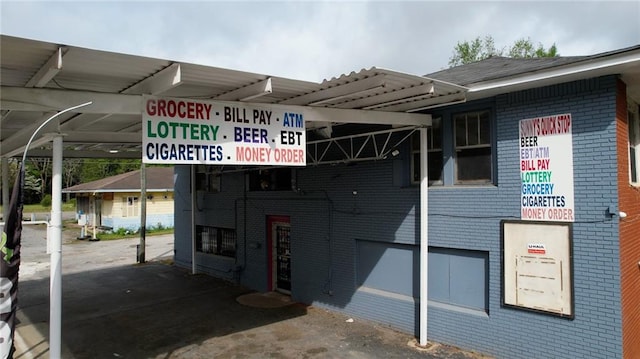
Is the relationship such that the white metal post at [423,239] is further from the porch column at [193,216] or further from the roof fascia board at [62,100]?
the porch column at [193,216]

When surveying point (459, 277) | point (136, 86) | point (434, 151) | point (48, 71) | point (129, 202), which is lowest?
point (459, 277)

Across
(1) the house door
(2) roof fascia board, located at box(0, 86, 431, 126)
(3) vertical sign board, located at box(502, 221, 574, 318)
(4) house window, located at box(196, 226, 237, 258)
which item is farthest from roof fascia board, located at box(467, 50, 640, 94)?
(4) house window, located at box(196, 226, 237, 258)

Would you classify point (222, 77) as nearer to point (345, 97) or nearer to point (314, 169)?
point (345, 97)

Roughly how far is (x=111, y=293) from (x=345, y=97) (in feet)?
34.0

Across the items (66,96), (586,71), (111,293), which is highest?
(586,71)

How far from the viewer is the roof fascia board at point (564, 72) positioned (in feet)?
19.4

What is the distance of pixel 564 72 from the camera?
6363 millimetres

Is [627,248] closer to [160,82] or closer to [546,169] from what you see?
[546,169]

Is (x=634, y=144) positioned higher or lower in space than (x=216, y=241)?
higher

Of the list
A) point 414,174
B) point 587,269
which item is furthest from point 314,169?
point 587,269

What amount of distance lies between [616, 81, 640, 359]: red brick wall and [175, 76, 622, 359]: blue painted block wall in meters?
0.25

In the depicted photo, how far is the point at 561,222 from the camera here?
271 inches

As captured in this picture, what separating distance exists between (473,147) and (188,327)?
709 cm

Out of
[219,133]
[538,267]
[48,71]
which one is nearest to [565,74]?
[538,267]
